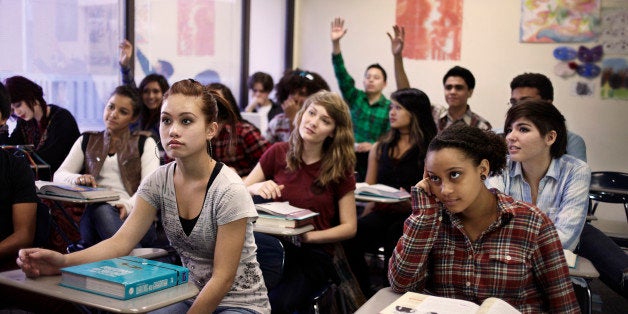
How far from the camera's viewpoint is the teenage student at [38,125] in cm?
418

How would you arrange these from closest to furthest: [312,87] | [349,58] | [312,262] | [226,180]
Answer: [226,180] → [312,262] → [312,87] → [349,58]

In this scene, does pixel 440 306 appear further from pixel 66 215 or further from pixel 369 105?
pixel 369 105

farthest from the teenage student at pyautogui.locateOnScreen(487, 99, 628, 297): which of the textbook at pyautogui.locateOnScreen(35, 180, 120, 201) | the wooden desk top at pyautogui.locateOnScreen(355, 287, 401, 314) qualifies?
the textbook at pyautogui.locateOnScreen(35, 180, 120, 201)

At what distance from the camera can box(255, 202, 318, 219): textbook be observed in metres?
2.89

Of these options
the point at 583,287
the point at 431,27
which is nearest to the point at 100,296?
the point at 583,287

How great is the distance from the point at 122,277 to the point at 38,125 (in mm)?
2881

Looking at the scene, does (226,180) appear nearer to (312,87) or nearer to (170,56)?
(312,87)

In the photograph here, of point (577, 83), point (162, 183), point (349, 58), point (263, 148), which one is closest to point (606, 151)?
point (577, 83)

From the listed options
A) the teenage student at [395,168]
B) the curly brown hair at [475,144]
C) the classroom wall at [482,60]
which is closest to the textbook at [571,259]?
the curly brown hair at [475,144]

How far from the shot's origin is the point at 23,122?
4301mm

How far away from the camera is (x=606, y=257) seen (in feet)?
9.94

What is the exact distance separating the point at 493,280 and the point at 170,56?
4.43 m

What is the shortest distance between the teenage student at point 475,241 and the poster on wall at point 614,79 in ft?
14.0

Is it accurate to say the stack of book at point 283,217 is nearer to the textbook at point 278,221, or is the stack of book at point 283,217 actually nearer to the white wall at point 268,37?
the textbook at point 278,221
